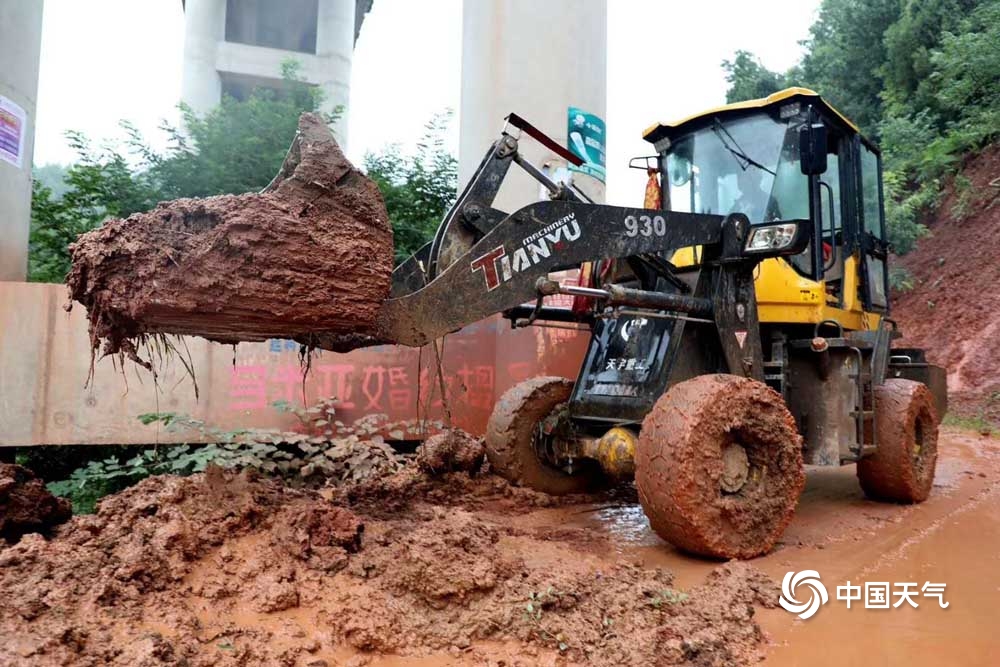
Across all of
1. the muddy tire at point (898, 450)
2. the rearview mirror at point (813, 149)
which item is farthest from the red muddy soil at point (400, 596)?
the rearview mirror at point (813, 149)

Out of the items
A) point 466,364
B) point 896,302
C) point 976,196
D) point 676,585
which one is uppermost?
point 976,196

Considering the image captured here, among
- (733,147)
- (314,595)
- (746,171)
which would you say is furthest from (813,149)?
(314,595)

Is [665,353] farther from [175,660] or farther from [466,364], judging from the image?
[175,660]

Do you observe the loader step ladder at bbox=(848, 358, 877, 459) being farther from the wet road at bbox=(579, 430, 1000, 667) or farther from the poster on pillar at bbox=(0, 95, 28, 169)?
the poster on pillar at bbox=(0, 95, 28, 169)

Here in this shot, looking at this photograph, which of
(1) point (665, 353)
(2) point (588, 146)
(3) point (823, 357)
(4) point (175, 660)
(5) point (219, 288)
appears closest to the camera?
(4) point (175, 660)

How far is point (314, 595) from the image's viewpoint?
3.07 metres

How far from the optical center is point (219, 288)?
312 centimetres

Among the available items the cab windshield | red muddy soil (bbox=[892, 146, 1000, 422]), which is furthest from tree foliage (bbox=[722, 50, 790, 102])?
the cab windshield

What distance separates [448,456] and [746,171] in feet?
10.5

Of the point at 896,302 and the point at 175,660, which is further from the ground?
the point at 896,302

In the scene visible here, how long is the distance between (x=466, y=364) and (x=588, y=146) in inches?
121

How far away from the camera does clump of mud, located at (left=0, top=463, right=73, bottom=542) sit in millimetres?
3402

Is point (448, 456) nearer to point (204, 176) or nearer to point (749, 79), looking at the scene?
point (204, 176)

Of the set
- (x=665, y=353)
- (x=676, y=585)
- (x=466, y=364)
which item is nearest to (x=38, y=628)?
(x=676, y=585)
